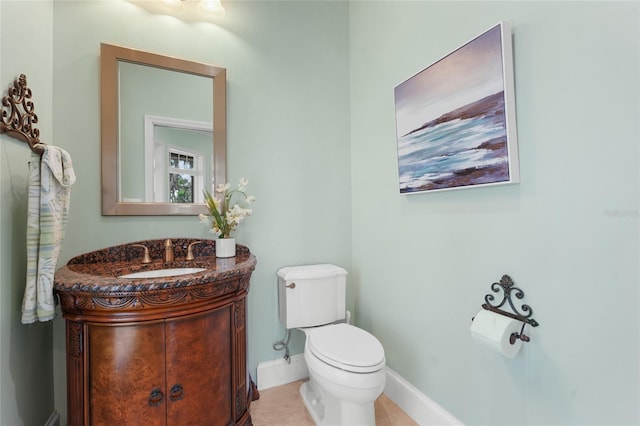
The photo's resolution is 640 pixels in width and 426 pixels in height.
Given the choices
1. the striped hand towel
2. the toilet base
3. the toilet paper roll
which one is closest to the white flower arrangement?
the striped hand towel

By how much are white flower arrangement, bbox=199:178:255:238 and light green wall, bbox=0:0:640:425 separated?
0.09 m

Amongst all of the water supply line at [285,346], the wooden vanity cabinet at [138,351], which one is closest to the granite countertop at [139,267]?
the wooden vanity cabinet at [138,351]

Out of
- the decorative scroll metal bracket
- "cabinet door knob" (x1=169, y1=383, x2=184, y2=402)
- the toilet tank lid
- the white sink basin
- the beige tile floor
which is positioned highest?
the decorative scroll metal bracket

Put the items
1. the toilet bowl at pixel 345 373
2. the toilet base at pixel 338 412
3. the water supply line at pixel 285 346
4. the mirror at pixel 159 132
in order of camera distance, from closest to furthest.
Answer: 1. the toilet bowl at pixel 345 373
2. the toilet base at pixel 338 412
3. the mirror at pixel 159 132
4. the water supply line at pixel 285 346

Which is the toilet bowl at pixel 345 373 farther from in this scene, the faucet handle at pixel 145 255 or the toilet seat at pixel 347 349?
the faucet handle at pixel 145 255

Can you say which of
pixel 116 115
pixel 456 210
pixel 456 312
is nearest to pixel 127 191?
pixel 116 115

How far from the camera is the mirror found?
1568 millimetres

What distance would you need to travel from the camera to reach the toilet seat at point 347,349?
133 centimetres

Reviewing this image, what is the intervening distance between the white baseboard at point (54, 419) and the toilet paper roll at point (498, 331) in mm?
2009

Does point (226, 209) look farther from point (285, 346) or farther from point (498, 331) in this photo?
point (498, 331)

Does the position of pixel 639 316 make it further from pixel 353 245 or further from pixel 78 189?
pixel 78 189

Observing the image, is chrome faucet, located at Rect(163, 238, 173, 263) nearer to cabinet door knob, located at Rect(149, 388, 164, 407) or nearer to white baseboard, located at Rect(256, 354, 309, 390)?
cabinet door knob, located at Rect(149, 388, 164, 407)

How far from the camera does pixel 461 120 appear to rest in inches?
51.6

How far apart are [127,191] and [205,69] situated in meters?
0.85
